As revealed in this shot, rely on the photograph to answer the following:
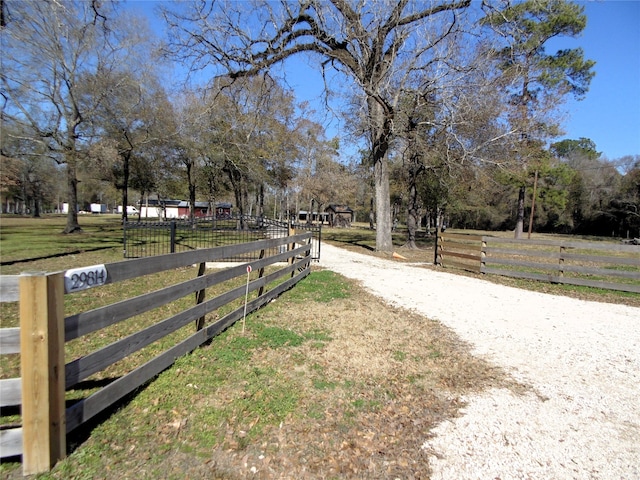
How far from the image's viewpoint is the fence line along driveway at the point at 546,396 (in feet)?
8.61

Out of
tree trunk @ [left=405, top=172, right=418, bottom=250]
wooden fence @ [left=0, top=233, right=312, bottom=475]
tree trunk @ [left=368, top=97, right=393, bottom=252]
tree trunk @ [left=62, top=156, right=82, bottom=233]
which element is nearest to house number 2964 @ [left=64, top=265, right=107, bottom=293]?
wooden fence @ [left=0, top=233, right=312, bottom=475]

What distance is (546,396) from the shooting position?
363 centimetres

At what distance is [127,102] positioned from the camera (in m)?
21.7

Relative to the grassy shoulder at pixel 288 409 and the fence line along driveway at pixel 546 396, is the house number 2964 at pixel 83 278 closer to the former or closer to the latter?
the grassy shoulder at pixel 288 409

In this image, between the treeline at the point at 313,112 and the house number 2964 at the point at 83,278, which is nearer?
the house number 2964 at the point at 83,278

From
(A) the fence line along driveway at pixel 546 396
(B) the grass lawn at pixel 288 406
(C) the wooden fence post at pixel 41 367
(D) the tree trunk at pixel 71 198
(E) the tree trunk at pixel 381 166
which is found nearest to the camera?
(C) the wooden fence post at pixel 41 367

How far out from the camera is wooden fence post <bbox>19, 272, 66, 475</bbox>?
214 cm

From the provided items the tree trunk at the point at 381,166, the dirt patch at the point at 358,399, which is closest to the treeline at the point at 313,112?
the tree trunk at the point at 381,166

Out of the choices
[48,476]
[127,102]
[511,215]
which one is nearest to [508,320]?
[48,476]

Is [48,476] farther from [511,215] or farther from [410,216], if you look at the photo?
[511,215]

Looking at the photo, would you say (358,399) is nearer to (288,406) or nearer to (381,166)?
(288,406)

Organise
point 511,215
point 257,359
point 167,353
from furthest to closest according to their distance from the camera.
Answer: point 511,215 < point 257,359 < point 167,353

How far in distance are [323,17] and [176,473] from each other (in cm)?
1429

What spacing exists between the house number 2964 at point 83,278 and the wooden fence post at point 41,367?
0.08 m
